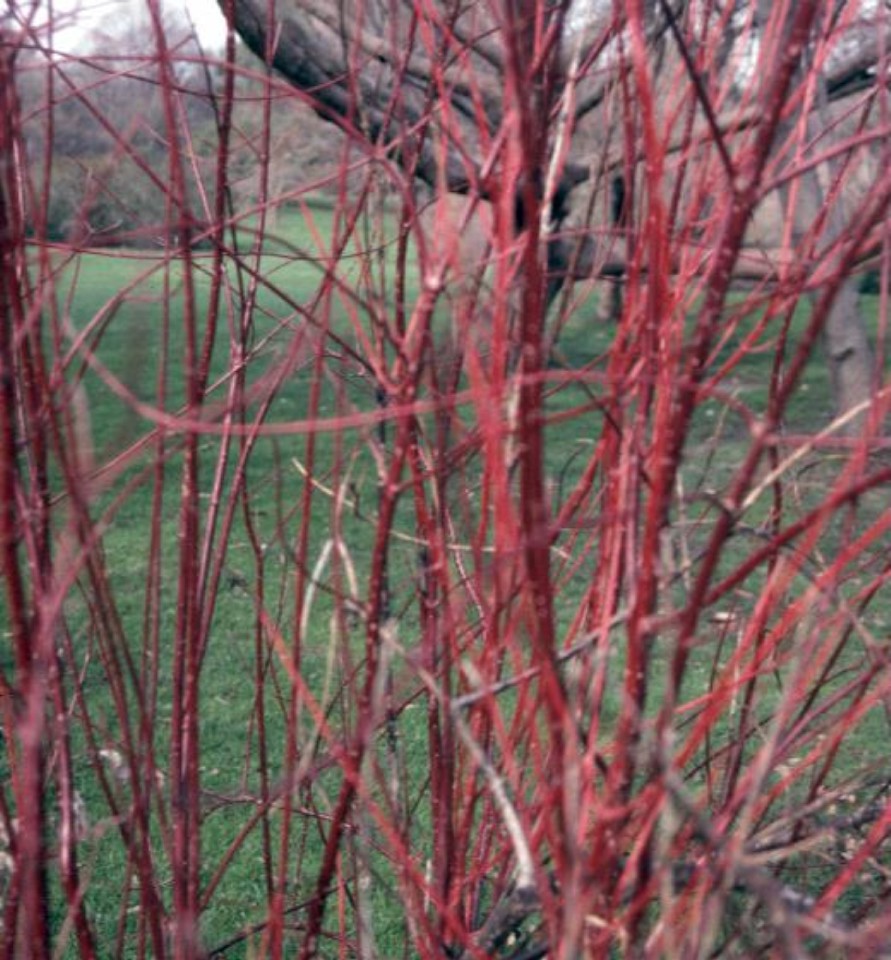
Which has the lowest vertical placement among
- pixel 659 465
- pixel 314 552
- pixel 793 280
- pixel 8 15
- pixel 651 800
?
pixel 314 552

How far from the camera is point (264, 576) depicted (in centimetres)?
527

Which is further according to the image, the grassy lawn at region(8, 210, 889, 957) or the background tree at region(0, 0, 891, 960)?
the grassy lawn at region(8, 210, 889, 957)

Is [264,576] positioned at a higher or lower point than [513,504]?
lower

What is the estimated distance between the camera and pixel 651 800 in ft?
3.03

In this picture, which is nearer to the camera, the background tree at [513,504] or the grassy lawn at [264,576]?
the background tree at [513,504]

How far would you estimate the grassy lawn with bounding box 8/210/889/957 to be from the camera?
1.22 meters

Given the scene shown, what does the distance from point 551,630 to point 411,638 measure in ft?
13.2

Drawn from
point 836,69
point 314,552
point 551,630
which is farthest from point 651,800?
point 836,69

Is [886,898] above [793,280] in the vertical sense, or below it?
below

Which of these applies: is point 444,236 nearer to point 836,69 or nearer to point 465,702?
point 465,702

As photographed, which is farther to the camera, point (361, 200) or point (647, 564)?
point (361, 200)

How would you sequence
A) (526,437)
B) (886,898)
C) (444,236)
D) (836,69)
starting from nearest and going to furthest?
1. (526,437)
2. (444,236)
3. (886,898)
4. (836,69)

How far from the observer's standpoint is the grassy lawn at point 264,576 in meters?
1.22

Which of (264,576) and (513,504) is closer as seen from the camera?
(513,504)
